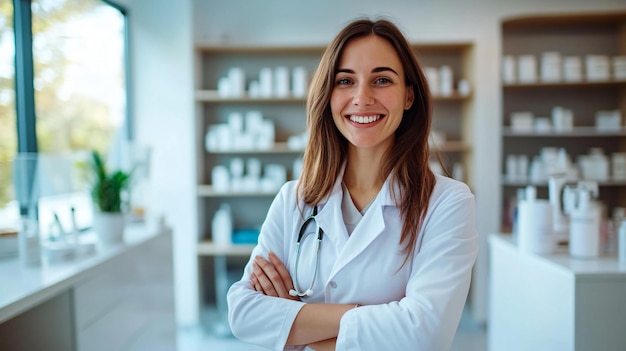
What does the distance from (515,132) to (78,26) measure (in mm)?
3386

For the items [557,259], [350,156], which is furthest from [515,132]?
[350,156]

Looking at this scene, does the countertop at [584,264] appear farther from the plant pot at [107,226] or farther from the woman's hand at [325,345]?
the plant pot at [107,226]

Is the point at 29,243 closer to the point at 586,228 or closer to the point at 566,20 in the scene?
the point at 586,228

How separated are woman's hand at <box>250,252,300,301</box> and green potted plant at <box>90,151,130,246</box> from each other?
4.62 feet

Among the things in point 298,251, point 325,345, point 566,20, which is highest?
point 566,20

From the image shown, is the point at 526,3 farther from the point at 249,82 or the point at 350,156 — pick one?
the point at 350,156

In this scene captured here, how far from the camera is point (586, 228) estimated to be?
1.94 metres

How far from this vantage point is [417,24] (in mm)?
4039

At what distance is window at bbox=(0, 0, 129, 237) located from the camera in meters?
2.31

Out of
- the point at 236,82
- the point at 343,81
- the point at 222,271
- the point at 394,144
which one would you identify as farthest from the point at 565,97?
the point at 343,81

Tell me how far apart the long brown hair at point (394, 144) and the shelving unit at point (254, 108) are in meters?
2.68

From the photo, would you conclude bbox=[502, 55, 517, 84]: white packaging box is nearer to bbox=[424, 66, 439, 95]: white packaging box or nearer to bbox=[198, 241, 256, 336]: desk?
bbox=[424, 66, 439, 95]: white packaging box

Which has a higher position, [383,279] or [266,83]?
[266,83]

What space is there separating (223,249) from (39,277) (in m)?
2.08
